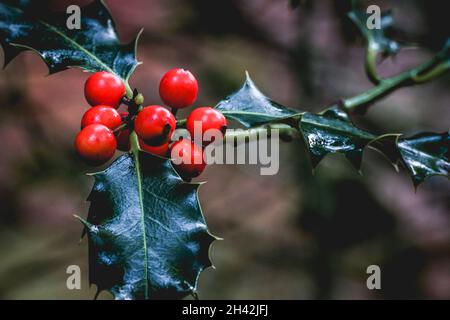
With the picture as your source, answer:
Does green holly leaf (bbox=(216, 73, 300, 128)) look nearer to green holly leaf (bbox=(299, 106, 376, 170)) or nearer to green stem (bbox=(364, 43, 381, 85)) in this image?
green holly leaf (bbox=(299, 106, 376, 170))

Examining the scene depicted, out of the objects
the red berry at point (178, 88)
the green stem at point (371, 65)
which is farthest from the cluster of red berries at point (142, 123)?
the green stem at point (371, 65)

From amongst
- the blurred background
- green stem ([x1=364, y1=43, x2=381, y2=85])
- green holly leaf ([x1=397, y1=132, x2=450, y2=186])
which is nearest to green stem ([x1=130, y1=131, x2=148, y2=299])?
green holly leaf ([x1=397, y1=132, x2=450, y2=186])

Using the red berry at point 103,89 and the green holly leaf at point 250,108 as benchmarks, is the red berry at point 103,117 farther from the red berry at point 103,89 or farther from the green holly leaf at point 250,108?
the green holly leaf at point 250,108

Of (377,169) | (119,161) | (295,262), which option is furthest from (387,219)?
(119,161)

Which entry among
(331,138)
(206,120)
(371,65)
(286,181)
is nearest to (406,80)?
(371,65)

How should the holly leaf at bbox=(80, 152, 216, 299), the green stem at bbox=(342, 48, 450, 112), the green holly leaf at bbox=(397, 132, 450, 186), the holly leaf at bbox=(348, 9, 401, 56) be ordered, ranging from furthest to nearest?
the holly leaf at bbox=(348, 9, 401, 56) < the green stem at bbox=(342, 48, 450, 112) < the green holly leaf at bbox=(397, 132, 450, 186) < the holly leaf at bbox=(80, 152, 216, 299)
